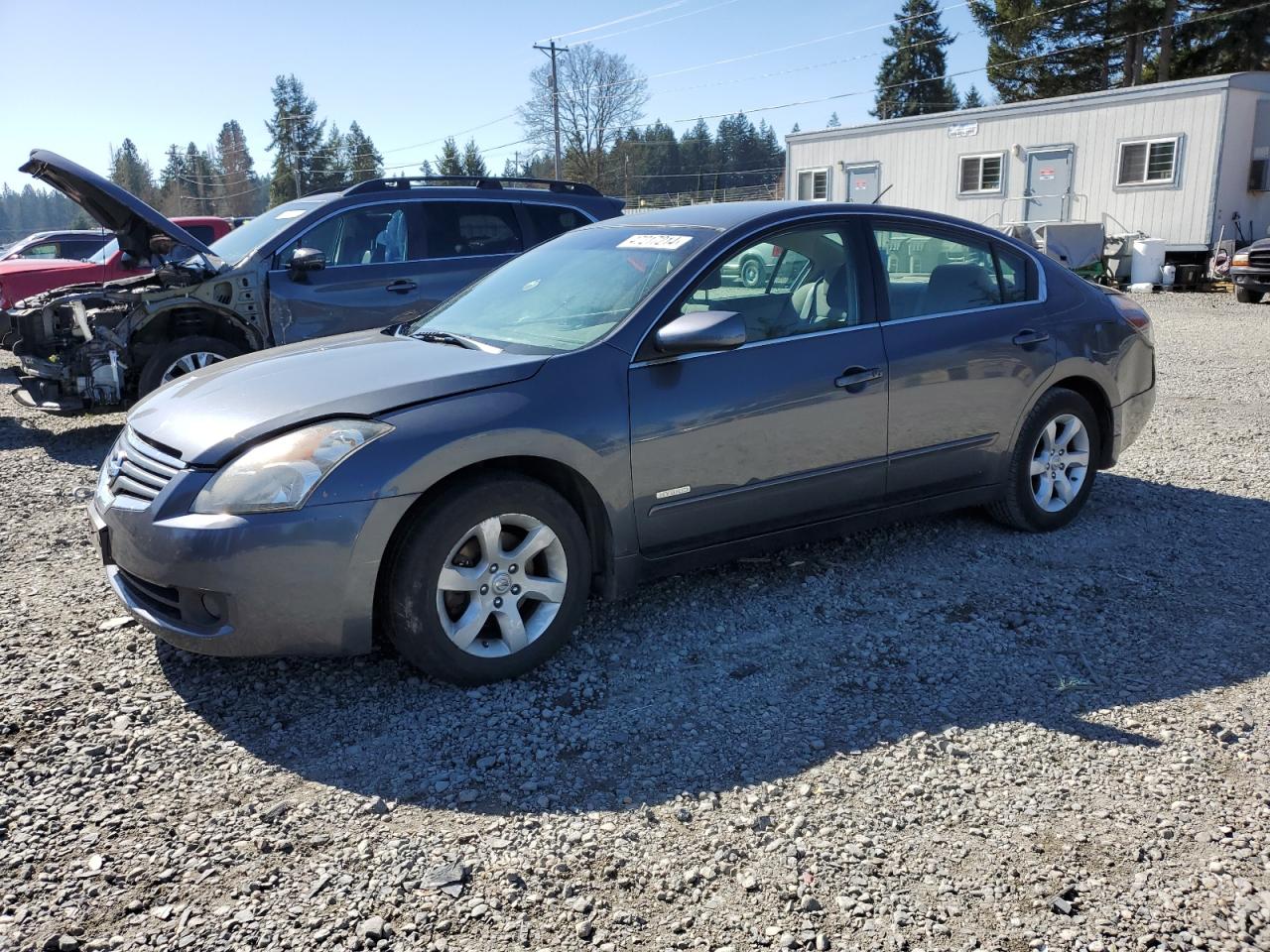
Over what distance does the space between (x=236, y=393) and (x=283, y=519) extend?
2.46ft

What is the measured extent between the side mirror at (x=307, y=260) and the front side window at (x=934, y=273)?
454 centimetres

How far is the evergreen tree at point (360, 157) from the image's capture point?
95.4m

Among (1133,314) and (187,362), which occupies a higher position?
(1133,314)

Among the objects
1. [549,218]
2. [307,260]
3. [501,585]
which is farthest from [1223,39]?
[501,585]

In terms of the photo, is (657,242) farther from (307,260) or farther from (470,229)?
(470,229)

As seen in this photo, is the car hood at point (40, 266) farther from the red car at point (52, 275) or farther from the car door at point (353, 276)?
the car door at point (353, 276)

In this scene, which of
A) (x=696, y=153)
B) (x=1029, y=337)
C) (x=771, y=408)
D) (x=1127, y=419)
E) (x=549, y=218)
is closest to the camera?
(x=771, y=408)

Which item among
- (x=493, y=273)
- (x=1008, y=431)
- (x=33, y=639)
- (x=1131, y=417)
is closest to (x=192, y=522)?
(x=33, y=639)

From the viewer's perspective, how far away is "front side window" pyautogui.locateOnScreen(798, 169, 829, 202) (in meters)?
26.7

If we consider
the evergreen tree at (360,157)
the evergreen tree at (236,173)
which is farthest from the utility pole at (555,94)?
the evergreen tree at (236,173)

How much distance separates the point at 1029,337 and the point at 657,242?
194cm

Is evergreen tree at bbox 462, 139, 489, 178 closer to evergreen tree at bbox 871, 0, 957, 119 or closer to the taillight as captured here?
evergreen tree at bbox 871, 0, 957, 119

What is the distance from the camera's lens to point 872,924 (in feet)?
7.82

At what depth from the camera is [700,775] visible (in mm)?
3018
